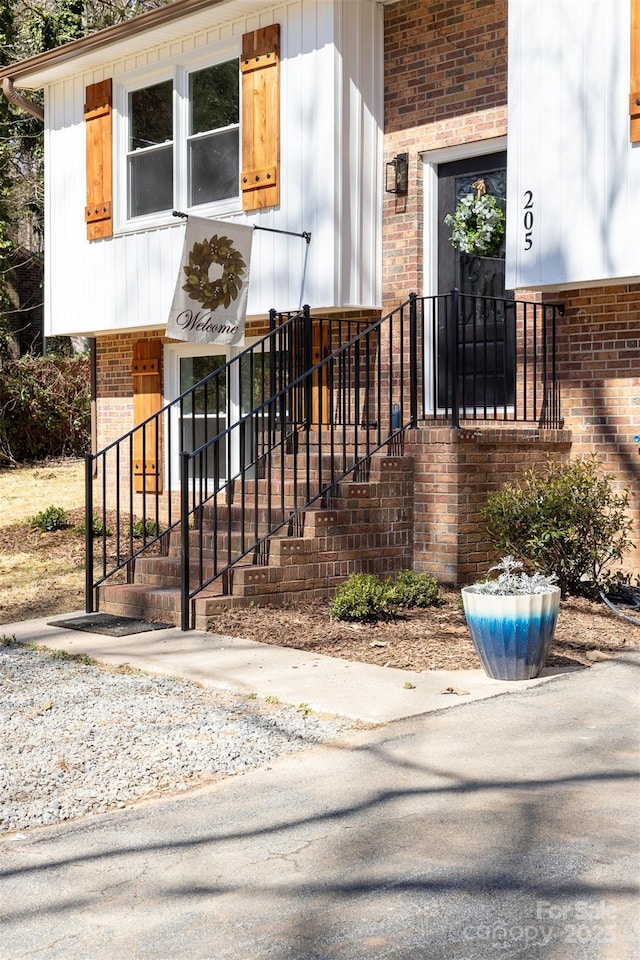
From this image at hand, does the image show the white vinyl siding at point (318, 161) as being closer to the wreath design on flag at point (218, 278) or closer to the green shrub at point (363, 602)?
the wreath design on flag at point (218, 278)

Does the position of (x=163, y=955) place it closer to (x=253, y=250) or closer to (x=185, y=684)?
(x=185, y=684)

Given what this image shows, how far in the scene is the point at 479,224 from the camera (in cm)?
1027

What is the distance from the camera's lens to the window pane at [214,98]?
38.2 feet

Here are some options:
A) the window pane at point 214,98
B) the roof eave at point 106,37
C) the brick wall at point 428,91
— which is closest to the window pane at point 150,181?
the window pane at point 214,98

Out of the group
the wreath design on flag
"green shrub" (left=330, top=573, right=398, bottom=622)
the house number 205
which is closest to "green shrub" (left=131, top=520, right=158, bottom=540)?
the wreath design on flag

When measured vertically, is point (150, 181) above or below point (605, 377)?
above

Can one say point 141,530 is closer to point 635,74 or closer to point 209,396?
point 209,396

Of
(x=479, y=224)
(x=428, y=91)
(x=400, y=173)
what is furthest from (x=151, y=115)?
(x=479, y=224)

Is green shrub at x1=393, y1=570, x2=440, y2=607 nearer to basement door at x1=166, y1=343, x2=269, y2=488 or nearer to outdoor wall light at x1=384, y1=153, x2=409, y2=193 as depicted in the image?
outdoor wall light at x1=384, y1=153, x2=409, y2=193

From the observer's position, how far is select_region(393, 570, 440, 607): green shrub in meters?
8.21

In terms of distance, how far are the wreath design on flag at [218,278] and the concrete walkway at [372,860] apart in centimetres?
530

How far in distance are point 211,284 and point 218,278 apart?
0.36ft

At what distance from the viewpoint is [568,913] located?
334cm

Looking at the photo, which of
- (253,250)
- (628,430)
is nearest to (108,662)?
(628,430)
